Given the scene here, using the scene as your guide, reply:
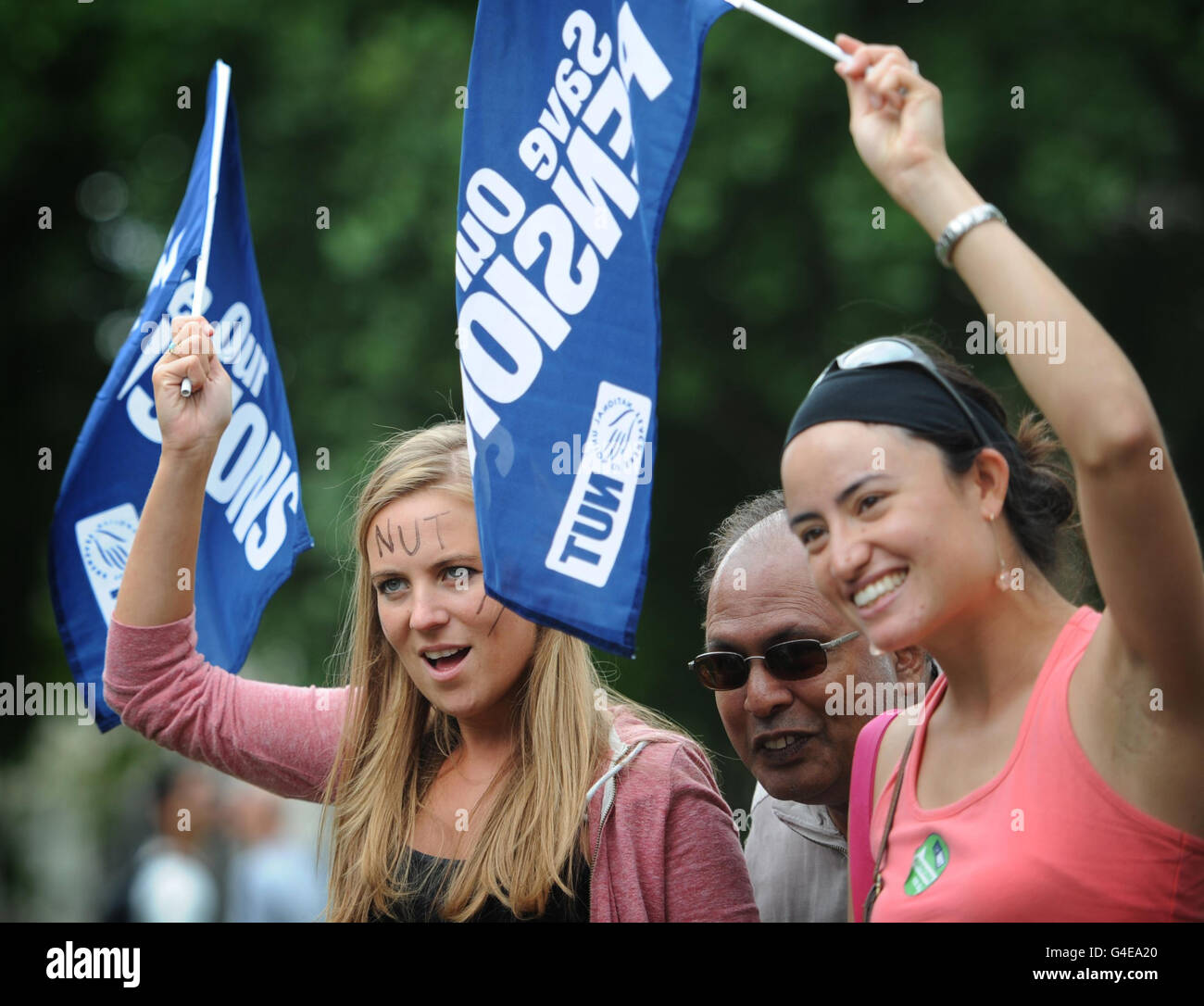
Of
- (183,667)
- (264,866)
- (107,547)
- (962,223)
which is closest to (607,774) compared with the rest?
(183,667)

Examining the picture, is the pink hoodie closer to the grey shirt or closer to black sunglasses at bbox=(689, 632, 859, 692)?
black sunglasses at bbox=(689, 632, 859, 692)

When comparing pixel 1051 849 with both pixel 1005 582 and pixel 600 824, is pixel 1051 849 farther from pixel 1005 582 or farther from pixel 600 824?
pixel 600 824

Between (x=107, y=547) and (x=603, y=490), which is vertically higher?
(x=107, y=547)

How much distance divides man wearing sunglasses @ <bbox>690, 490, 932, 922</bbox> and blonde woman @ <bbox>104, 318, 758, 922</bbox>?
22cm

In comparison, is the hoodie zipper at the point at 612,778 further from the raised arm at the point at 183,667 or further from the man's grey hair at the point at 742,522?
the raised arm at the point at 183,667

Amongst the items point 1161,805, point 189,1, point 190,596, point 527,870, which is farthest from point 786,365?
point 1161,805

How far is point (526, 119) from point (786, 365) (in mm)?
4802

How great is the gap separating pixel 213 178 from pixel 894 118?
2149 millimetres

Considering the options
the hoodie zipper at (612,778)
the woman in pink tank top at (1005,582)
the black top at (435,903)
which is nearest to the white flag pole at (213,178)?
the black top at (435,903)

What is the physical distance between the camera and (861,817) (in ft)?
8.83

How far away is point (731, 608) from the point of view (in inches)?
127

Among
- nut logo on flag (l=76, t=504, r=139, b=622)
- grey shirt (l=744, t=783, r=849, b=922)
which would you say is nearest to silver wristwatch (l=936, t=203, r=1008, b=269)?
grey shirt (l=744, t=783, r=849, b=922)

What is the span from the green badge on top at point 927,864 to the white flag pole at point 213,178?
2.06 meters

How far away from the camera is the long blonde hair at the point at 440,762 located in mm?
2828
